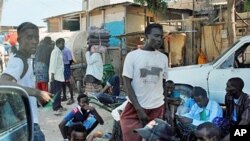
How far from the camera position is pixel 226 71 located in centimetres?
689

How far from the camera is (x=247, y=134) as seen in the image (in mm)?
3615

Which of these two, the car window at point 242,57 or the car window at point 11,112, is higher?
the car window at point 242,57

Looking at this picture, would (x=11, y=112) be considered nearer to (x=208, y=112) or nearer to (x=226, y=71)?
(x=208, y=112)

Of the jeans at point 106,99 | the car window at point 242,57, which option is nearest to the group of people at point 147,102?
the jeans at point 106,99

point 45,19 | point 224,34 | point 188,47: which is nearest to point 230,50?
point 224,34

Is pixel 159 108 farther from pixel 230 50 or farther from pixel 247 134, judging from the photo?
pixel 230 50

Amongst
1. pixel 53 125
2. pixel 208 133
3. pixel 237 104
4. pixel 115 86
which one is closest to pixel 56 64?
pixel 115 86

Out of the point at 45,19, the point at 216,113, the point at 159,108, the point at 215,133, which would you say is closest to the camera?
the point at 215,133

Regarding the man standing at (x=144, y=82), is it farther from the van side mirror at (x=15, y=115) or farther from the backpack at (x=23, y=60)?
the van side mirror at (x=15, y=115)

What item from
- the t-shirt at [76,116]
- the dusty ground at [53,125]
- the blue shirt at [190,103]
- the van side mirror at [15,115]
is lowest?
the dusty ground at [53,125]

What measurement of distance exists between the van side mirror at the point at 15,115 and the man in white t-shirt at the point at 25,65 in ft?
2.09

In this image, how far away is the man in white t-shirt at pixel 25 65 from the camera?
295cm

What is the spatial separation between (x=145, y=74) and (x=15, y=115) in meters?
1.74

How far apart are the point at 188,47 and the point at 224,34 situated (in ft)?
6.00
